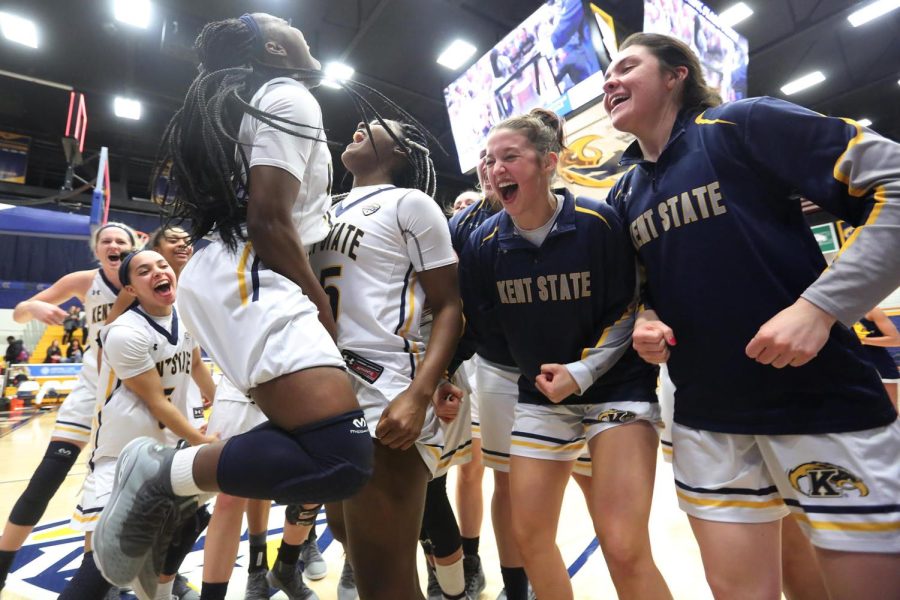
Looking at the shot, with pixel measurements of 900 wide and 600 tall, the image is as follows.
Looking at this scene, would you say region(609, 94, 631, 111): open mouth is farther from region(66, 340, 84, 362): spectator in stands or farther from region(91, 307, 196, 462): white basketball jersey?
region(66, 340, 84, 362): spectator in stands

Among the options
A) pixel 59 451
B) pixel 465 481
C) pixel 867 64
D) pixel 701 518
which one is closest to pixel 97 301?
pixel 59 451

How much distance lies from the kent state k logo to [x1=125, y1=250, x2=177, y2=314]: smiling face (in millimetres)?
2472

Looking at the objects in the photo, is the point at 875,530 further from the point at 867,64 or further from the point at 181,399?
the point at 867,64

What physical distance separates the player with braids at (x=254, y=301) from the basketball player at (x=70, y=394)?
1599 millimetres

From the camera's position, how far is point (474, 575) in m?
2.28

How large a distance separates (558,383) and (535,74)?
5.35m

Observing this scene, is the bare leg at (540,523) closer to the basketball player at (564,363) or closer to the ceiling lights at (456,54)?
the basketball player at (564,363)

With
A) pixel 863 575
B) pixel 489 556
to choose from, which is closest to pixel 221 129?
pixel 863 575

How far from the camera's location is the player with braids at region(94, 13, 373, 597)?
110cm

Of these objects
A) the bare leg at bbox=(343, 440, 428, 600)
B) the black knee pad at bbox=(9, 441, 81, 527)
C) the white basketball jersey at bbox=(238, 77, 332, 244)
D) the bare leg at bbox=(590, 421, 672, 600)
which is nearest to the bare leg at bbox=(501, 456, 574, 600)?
the bare leg at bbox=(590, 421, 672, 600)

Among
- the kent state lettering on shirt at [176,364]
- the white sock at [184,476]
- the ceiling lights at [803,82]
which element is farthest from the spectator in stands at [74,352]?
the ceiling lights at [803,82]

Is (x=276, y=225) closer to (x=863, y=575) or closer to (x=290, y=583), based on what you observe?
(x=863, y=575)

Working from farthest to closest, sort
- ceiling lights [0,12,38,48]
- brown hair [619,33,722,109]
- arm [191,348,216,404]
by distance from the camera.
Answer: ceiling lights [0,12,38,48] < arm [191,348,216,404] < brown hair [619,33,722,109]

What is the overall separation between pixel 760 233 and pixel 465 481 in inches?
68.8
